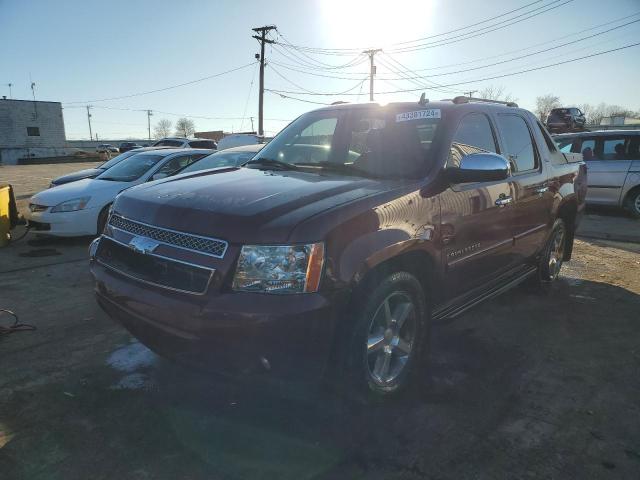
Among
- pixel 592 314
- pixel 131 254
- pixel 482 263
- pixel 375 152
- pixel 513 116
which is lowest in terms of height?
pixel 592 314

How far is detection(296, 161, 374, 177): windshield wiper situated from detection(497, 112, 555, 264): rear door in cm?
150

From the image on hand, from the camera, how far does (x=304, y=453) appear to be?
2.47 meters

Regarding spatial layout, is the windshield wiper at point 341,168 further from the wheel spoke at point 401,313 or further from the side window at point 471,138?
the wheel spoke at point 401,313

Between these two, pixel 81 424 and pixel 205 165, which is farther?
pixel 205 165

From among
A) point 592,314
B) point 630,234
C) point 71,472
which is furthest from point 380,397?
point 630,234

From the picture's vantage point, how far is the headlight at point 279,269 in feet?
7.48

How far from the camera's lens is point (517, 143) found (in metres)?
4.30

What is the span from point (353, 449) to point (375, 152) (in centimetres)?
199

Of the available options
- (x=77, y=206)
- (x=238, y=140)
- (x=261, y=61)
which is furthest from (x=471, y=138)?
(x=261, y=61)

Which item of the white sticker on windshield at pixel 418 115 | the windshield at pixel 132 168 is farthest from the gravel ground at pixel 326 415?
the windshield at pixel 132 168

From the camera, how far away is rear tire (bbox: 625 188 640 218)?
10000mm

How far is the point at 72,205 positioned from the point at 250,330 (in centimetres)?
650

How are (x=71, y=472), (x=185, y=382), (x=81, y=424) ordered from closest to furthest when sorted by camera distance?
(x=71, y=472), (x=81, y=424), (x=185, y=382)

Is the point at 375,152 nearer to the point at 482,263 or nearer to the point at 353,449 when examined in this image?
the point at 482,263
